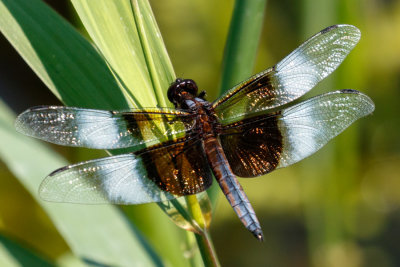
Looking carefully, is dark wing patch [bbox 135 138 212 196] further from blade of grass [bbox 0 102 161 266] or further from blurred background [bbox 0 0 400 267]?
blurred background [bbox 0 0 400 267]

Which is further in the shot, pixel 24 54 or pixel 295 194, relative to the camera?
pixel 295 194

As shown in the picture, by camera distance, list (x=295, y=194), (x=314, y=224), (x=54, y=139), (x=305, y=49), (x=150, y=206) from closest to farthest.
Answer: (x=54, y=139), (x=305, y=49), (x=150, y=206), (x=314, y=224), (x=295, y=194)

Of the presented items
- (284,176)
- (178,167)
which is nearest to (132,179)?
(178,167)

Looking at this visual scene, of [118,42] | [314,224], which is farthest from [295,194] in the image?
[118,42]

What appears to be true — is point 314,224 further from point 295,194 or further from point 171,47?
point 171,47

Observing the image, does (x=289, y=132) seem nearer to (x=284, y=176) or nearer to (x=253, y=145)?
(x=253, y=145)

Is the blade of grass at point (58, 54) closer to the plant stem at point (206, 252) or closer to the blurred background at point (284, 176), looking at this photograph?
the plant stem at point (206, 252)
